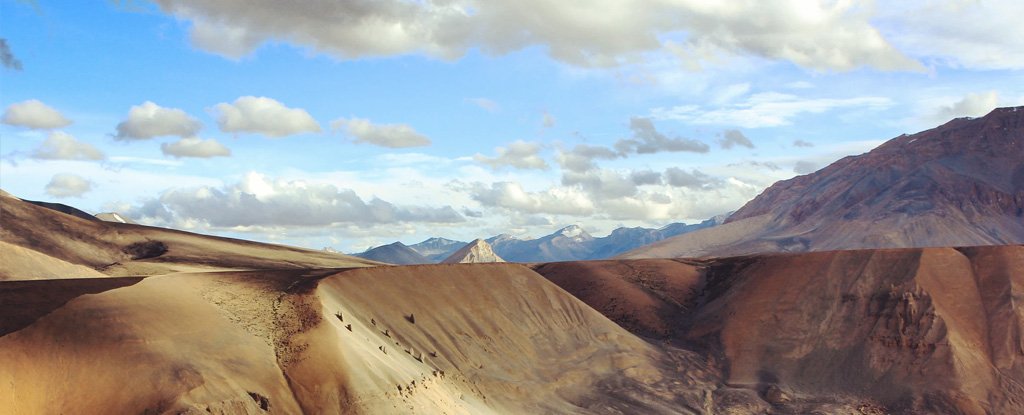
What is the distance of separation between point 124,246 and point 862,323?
75856 millimetres

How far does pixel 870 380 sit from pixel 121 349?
46114 mm

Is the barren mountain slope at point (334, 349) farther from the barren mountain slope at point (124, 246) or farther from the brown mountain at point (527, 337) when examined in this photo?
the barren mountain slope at point (124, 246)

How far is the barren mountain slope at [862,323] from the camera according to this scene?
5766 centimetres

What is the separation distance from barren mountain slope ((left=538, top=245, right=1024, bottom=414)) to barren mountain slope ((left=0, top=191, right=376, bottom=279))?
39952mm

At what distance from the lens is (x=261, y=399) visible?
3256 cm

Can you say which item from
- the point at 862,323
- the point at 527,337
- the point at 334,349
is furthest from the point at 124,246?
the point at 862,323

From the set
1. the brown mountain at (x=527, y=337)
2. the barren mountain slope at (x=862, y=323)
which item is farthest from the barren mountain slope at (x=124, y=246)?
the barren mountain slope at (x=862, y=323)

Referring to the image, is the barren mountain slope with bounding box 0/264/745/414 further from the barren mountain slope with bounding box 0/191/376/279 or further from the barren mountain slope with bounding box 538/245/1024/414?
the barren mountain slope with bounding box 0/191/376/279

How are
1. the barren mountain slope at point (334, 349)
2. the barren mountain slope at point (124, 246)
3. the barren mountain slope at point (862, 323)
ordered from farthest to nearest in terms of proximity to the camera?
the barren mountain slope at point (124, 246) < the barren mountain slope at point (862, 323) < the barren mountain slope at point (334, 349)

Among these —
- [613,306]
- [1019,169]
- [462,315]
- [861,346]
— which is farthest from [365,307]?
[1019,169]

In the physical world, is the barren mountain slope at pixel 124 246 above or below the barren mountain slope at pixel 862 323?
above

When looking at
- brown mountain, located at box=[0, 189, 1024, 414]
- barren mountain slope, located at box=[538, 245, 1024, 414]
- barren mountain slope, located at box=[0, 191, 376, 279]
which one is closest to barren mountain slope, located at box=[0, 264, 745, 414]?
brown mountain, located at box=[0, 189, 1024, 414]

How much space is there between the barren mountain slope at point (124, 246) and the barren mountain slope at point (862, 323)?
39952mm

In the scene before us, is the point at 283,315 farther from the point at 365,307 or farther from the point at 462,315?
the point at 462,315
